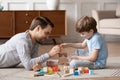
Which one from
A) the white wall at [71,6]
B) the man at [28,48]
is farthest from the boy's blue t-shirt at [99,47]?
the white wall at [71,6]

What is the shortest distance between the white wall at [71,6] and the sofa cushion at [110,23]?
76 cm

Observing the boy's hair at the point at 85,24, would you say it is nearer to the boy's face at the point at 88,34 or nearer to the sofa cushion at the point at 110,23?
the boy's face at the point at 88,34

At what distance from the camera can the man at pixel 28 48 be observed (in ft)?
8.14

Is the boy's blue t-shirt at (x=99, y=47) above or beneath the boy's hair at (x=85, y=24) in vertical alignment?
beneath

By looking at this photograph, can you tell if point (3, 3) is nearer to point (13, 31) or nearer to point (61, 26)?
point (13, 31)

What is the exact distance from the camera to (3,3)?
5668mm

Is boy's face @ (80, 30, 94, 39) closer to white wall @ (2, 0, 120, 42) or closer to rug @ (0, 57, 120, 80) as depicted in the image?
rug @ (0, 57, 120, 80)

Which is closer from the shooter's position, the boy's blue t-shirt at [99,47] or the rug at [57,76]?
the rug at [57,76]

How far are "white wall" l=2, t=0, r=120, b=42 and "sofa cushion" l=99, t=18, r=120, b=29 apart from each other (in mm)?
761

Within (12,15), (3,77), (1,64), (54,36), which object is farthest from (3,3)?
(3,77)

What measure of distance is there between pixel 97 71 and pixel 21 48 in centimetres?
62

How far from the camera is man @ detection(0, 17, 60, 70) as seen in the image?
8.14 feet

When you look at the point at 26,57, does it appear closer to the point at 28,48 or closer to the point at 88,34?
the point at 28,48

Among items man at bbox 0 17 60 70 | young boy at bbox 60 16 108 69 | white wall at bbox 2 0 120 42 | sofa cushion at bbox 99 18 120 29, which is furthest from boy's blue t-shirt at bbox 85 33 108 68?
white wall at bbox 2 0 120 42
